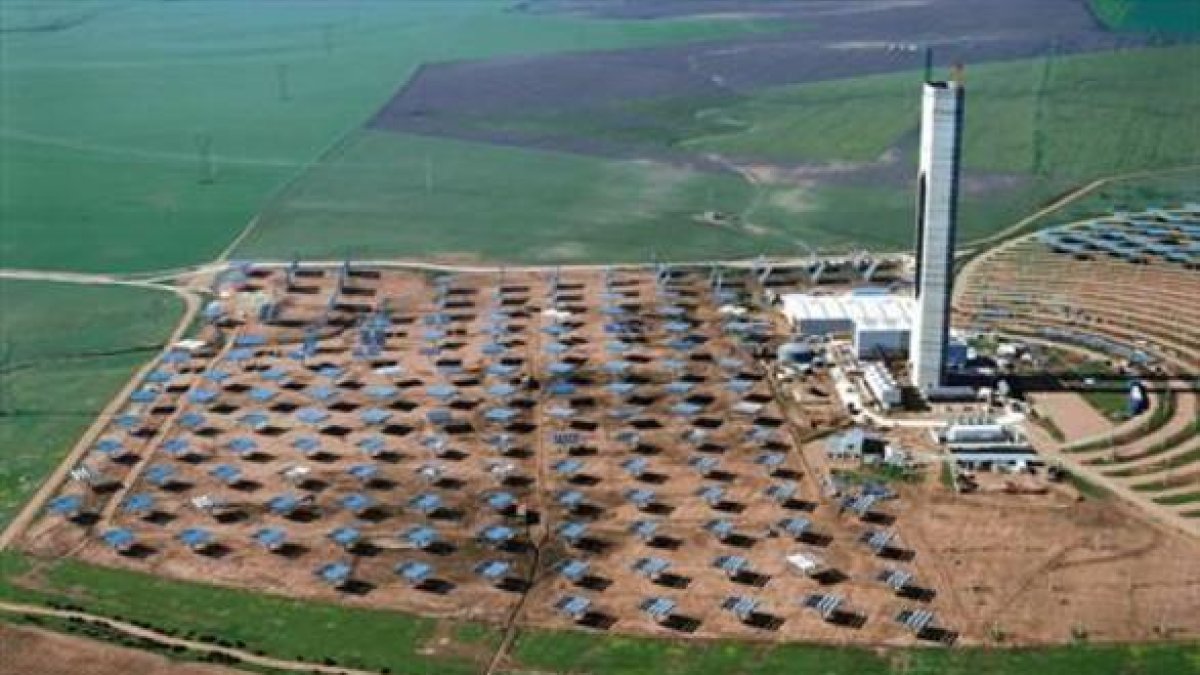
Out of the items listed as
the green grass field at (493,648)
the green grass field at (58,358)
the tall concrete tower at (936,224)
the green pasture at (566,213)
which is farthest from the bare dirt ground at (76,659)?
the green pasture at (566,213)

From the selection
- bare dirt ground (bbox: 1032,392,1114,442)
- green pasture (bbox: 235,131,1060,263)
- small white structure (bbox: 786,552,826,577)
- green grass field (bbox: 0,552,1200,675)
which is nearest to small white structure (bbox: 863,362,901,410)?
bare dirt ground (bbox: 1032,392,1114,442)

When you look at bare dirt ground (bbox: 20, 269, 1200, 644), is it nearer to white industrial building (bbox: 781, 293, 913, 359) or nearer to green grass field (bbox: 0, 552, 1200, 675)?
green grass field (bbox: 0, 552, 1200, 675)

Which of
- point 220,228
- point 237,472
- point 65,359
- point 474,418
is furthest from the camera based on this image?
point 220,228

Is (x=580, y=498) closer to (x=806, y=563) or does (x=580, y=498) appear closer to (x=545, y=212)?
(x=806, y=563)

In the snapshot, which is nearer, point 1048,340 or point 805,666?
point 805,666

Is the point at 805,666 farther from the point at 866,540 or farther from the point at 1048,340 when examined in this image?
the point at 1048,340

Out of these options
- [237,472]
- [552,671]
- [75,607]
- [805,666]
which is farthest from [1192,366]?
[75,607]

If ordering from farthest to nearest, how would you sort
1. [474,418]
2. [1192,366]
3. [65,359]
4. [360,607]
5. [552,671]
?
[65,359] < [1192,366] < [474,418] < [360,607] < [552,671]
